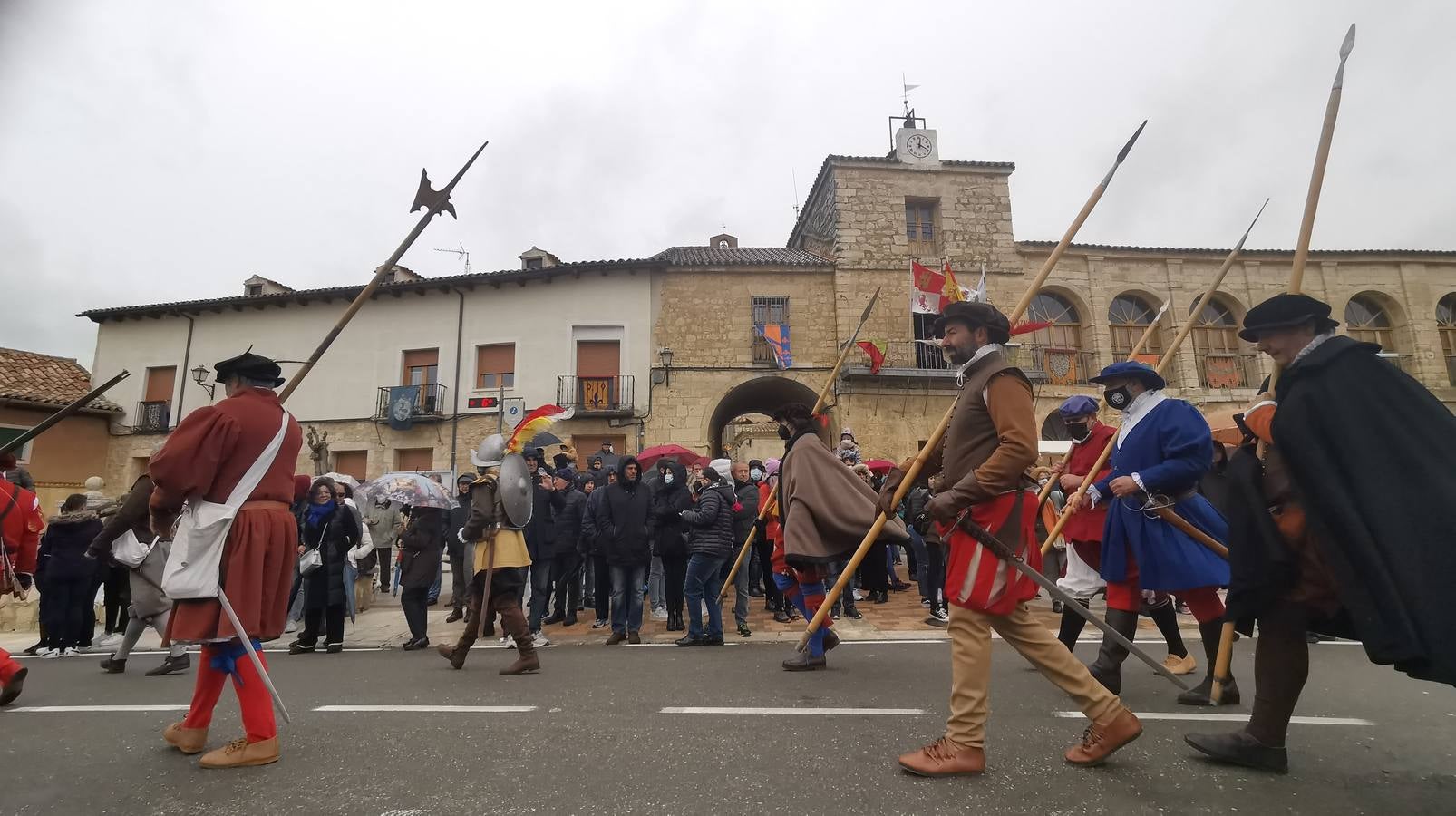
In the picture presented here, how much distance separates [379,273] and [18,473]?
190 inches

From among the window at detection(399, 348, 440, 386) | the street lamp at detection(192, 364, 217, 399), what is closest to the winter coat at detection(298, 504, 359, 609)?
the window at detection(399, 348, 440, 386)

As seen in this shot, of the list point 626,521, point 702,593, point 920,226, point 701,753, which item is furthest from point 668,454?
point 920,226

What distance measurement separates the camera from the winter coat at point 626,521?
22.3 feet

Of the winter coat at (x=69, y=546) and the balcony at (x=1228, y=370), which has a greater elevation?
the balcony at (x=1228, y=370)

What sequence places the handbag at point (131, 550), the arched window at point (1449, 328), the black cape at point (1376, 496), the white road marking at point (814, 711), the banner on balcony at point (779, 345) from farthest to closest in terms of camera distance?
the arched window at point (1449, 328)
the banner on balcony at point (779, 345)
the handbag at point (131, 550)
the white road marking at point (814, 711)
the black cape at point (1376, 496)

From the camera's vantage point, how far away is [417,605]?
22.9 ft

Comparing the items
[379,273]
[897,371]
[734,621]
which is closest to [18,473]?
[379,273]

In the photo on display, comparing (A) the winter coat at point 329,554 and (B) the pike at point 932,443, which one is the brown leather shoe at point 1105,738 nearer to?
(B) the pike at point 932,443

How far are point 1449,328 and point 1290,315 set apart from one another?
27.4 m

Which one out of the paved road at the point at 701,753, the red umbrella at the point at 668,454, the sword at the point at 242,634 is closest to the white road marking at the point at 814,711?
the paved road at the point at 701,753

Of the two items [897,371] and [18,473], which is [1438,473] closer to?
[18,473]

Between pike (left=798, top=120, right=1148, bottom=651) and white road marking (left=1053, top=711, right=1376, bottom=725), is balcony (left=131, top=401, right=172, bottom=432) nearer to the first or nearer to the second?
pike (left=798, top=120, right=1148, bottom=651)

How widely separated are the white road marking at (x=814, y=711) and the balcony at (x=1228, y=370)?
21.5 metres

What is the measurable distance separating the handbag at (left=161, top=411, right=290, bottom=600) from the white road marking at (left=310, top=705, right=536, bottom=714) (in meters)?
1.36
